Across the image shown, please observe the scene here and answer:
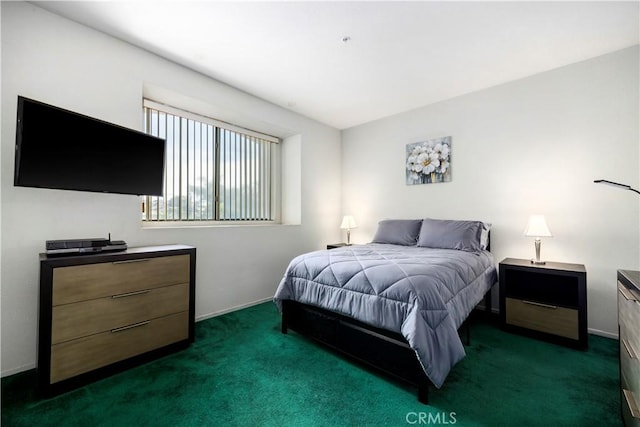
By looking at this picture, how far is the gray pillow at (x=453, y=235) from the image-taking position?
2893 mm

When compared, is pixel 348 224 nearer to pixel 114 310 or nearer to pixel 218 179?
pixel 218 179

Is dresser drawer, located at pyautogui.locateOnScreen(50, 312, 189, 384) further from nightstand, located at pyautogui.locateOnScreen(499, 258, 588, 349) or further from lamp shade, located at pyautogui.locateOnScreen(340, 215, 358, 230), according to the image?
nightstand, located at pyautogui.locateOnScreen(499, 258, 588, 349)

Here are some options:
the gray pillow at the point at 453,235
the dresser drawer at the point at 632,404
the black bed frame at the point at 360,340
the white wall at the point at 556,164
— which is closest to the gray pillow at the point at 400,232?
the gray pillow at the point at 453,235

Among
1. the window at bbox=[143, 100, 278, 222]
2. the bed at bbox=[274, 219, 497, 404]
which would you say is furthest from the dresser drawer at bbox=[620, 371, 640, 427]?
the window at bbox=[143, 100, 278, 222]

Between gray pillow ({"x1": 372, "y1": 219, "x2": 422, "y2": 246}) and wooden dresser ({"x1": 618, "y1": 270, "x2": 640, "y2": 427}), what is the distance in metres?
2.06

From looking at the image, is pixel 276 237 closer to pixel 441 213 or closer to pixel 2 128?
pixel 441 213

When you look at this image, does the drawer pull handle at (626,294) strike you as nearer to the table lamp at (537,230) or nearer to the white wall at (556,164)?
the table lamp at (537,230)

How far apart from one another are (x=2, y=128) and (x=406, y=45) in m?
3.07

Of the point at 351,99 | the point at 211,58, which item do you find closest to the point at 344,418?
the point at 211,58

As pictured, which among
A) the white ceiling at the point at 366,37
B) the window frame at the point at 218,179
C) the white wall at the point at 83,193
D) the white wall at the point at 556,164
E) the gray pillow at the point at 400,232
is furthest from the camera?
the gray pillow at the point at 400,232

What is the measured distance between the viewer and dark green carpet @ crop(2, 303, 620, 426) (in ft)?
4.86

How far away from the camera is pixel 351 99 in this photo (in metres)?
3.52

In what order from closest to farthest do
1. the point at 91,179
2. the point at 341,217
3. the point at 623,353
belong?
the point at 623,353 < the point at 91,179 < the point at 341,217

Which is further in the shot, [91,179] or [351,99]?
[351,99]
